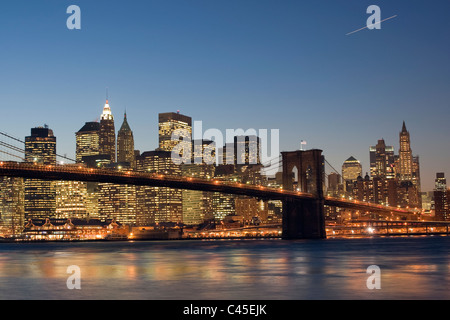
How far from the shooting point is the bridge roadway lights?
312 feet

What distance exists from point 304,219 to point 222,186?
17.3m

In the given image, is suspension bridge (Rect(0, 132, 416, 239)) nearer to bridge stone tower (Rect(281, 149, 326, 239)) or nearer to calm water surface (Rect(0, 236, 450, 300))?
bridge stone tower (Rect(281, 149, 326, 239))

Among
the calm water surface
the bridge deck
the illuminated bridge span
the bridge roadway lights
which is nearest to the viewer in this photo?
the calm water surface

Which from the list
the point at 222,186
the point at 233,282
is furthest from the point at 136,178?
the point at 233,282

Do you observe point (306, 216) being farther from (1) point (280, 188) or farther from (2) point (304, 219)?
(1) point (280, 188)

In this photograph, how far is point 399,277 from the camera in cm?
3328

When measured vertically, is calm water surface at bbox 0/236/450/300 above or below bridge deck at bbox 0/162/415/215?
below

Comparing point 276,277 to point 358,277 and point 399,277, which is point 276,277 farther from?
point 399,277

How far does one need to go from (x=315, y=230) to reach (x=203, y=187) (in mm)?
21012

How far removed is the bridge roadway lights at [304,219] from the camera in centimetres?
9506

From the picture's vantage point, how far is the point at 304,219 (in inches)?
3799

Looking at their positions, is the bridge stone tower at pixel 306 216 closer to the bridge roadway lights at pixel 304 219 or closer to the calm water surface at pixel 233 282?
the bridge roadway lights at pixel 304 219

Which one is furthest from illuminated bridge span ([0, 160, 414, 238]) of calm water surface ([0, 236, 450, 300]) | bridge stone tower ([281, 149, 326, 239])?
calm water surface ([0, 236, 450, 300])
